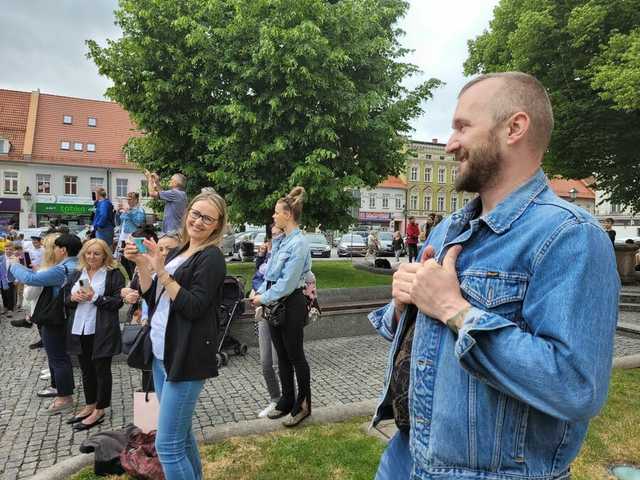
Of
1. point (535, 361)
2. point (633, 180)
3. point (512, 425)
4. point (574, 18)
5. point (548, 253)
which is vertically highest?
point (574, 18)

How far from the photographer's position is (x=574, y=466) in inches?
147

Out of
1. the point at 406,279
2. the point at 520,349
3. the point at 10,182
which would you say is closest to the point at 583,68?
the point at 406,279

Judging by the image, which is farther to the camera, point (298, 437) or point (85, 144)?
point (85, 144)

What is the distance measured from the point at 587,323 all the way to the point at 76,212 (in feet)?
149

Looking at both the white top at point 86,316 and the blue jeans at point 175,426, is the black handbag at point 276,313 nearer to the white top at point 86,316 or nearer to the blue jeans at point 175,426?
the blue jeans at point 175,426

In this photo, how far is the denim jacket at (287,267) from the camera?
4273 millimetres

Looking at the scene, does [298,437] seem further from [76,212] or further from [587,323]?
[76,212]

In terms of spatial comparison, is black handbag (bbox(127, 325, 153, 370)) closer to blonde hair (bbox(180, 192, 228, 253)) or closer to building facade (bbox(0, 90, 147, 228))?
blonde hair (bbox(180, 192, 228, 253))

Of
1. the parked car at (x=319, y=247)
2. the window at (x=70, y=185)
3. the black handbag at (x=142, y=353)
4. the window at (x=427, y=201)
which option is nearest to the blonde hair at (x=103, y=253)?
the black handbag at (x=142, y=353)

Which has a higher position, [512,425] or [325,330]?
[512,425]

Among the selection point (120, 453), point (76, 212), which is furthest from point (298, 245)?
point (76, 212)

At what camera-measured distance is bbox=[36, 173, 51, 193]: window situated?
39188 millimetres

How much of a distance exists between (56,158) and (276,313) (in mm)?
42109

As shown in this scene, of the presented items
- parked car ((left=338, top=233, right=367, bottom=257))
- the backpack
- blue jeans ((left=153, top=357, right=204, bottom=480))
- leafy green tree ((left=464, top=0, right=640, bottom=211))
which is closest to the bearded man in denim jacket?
blue jeans ((left=153, top=357, right=204, bottom=480))
